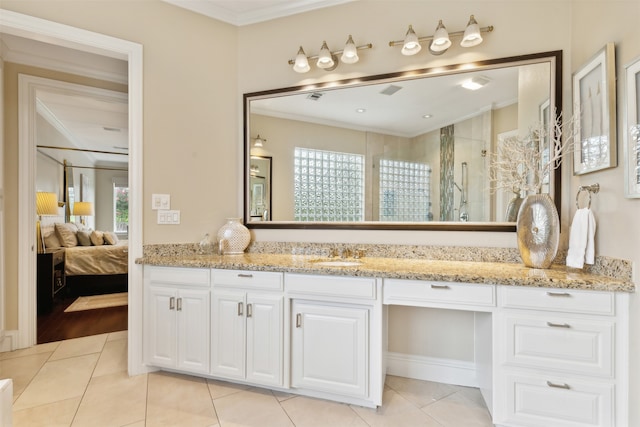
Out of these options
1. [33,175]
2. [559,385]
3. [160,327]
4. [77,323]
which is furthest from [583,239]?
[77,323]

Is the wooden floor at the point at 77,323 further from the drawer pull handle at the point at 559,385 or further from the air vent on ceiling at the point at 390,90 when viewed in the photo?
the drawer pull handle at the point at 559,385

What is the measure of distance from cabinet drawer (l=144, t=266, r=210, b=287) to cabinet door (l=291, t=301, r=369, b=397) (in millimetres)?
663

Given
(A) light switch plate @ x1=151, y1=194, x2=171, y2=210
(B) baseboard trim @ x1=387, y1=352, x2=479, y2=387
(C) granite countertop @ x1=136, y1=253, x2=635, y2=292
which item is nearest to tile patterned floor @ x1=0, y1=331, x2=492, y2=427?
(B) baseboard trim @ x1=387, y1=352, x2=479, y2=387

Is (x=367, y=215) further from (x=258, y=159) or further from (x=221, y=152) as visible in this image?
(x=221, y=152)

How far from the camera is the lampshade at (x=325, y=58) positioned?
2465 mm

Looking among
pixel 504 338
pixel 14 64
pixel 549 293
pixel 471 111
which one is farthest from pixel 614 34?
pixel 14 64

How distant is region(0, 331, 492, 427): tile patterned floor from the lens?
184 centimetres

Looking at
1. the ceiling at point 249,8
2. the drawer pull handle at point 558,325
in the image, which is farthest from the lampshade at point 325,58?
the drawer pull handle at point 558,325

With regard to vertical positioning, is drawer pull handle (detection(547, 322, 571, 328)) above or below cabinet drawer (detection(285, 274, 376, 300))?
below

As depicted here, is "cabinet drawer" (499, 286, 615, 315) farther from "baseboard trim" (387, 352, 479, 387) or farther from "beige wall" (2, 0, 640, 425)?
"baseboard trim" (387, 352, 479, 387)

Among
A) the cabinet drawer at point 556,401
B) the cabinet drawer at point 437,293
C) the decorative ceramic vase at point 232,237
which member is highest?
the decorative ceramic vase at point 232,237

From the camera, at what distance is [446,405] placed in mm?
2014

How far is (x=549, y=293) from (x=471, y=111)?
1256 mm

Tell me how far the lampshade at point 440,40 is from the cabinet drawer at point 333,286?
1.60 metres
